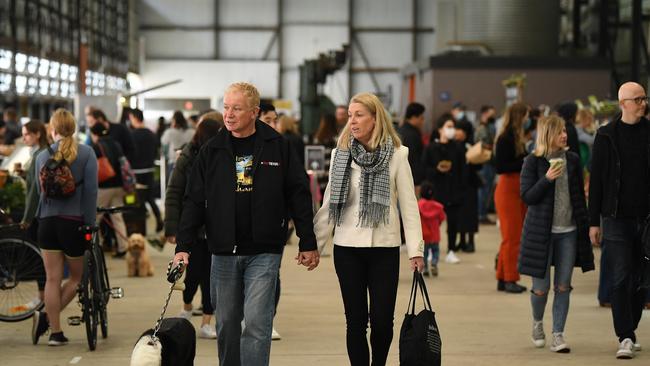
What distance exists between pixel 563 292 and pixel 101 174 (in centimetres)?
590

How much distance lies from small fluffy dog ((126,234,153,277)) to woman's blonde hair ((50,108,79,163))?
13.6ft

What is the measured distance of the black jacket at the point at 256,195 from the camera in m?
5.90

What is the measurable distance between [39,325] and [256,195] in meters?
3.29

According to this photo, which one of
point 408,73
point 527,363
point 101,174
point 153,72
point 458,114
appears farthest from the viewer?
point 153,72

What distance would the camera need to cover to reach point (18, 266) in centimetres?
934

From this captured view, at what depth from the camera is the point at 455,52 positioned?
95.7 ft

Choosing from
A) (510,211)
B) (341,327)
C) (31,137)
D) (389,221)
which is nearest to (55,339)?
(31,137)

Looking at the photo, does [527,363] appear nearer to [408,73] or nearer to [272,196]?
[272,196]

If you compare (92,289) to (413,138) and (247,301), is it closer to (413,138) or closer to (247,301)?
(247,301)

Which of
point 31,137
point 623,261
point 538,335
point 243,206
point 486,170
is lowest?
point 538,335

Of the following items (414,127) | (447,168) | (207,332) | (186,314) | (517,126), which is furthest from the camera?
(447,168)

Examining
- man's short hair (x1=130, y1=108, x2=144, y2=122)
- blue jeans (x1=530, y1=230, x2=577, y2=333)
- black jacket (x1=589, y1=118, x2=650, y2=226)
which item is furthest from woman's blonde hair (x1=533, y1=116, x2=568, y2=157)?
man's short hair (x1=130, y1=108, x2=144, y2=122)

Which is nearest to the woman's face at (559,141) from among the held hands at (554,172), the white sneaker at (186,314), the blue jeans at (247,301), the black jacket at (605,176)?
the held hands at (554,172)

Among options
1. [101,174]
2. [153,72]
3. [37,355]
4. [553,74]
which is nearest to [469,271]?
[101,174]
